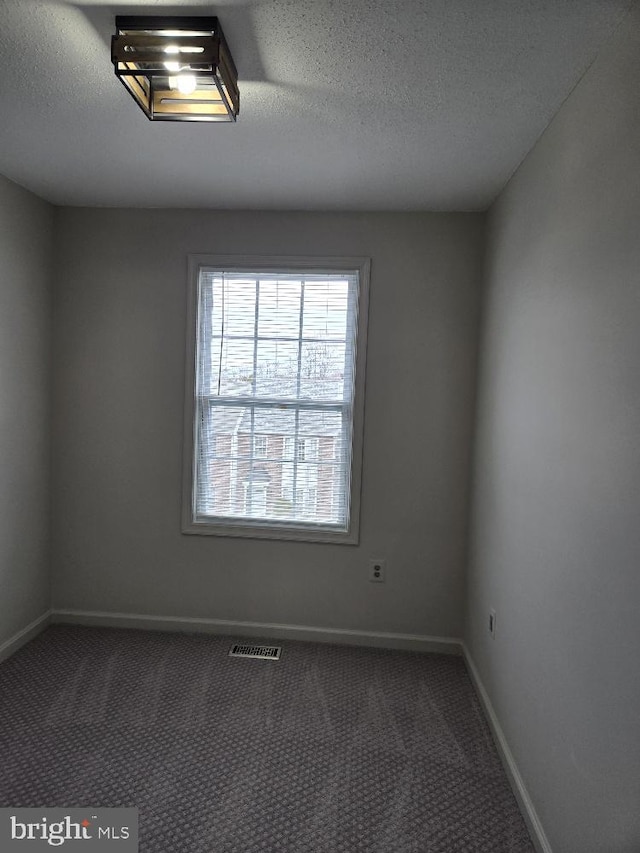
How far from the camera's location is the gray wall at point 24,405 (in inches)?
111

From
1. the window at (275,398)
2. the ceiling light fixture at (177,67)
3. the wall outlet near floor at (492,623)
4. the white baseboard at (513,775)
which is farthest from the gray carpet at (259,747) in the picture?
the ceiling light fixture at (177,67)

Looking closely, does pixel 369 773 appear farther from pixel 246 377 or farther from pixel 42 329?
pixel 42 329

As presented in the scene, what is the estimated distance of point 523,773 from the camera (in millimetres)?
1969

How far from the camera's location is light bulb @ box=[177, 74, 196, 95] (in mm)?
1605

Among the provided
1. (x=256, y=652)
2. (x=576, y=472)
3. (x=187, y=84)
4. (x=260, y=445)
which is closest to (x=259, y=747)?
(x=256, y=652)

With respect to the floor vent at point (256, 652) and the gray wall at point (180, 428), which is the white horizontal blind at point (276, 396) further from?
the floor vent at point (256, 652)

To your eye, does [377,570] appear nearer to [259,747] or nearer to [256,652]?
[256,652]

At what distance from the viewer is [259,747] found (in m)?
2.25

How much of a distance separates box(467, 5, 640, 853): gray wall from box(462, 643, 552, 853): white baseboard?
0.16 feet

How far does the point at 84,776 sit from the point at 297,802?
808 mm

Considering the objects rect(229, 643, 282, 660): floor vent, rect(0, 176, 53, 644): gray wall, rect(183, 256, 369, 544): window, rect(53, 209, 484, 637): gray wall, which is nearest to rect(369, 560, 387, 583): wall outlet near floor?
rect(53, 209, 484, 637): gray wall

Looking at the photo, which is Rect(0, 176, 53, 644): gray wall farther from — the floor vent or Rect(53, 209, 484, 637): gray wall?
the floor vent

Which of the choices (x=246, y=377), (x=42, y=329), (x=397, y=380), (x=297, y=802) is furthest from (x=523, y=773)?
(x=42, y=329)

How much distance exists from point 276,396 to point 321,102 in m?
1.64
